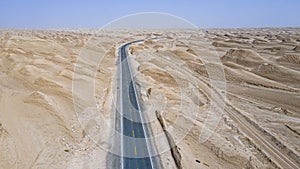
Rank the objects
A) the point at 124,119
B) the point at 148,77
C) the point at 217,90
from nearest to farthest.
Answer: the point at 124,119
the point at 217,90
the point at 148,77

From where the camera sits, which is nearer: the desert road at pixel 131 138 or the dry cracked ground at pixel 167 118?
the desert road at pixel 131 138

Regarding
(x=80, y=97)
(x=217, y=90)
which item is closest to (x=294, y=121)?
(x=217, y=90)

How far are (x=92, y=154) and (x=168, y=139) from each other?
777 centimetres

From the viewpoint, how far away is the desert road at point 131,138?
2466 centimetres

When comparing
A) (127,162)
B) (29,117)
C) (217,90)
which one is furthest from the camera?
(217,90)

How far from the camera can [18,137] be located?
83.8 feet

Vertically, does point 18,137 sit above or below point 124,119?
above

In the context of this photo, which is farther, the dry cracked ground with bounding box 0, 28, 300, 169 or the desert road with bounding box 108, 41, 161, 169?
the dry cracked ground with bounding box 0, 28, 300, 169

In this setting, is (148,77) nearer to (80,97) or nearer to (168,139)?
(80,97)

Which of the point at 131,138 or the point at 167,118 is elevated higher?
the point at 131,138

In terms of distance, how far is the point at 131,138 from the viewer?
2917 cm

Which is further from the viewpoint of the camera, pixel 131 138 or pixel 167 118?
pixel 167 118

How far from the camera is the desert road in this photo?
24.7m

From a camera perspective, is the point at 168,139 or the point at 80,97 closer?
the point at 168,139
